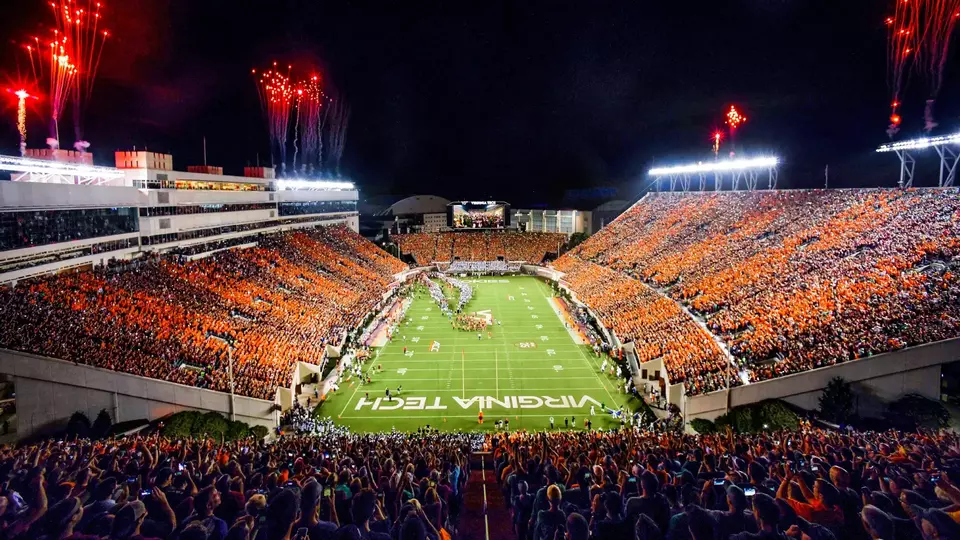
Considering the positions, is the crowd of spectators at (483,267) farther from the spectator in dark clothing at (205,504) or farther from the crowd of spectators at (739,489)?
the spectator in dark clothing at (205,504)

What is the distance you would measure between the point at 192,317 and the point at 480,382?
1341 centimetres

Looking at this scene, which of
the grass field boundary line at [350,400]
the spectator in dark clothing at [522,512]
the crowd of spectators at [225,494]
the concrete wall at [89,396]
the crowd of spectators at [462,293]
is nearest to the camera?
the crowd of spectators at [225,494]

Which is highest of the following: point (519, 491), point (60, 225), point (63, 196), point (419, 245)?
point (63, 196)

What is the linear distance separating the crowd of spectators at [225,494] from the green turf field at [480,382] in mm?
8232

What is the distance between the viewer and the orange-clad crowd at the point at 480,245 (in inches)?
2657

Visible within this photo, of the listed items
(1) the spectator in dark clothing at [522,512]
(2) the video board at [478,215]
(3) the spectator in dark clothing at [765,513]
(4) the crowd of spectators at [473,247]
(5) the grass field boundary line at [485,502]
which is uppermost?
(2) the video board at [478,215]

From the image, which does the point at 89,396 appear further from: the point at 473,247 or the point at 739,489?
the point at 473,247

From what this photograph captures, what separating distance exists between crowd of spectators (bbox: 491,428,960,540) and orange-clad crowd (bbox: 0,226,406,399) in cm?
1364

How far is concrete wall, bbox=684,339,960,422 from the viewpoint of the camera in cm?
1756

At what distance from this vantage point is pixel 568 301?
146 feet

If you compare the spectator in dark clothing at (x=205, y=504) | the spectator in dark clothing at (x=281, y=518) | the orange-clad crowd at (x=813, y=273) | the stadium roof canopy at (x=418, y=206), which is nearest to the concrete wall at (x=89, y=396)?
the spectator in dark clothing at (x=205, y=504)

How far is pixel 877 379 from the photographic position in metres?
17.9

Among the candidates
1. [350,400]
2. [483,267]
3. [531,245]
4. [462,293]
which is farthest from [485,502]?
[531,245]

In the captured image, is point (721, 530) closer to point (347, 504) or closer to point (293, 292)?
point (347, 504)
